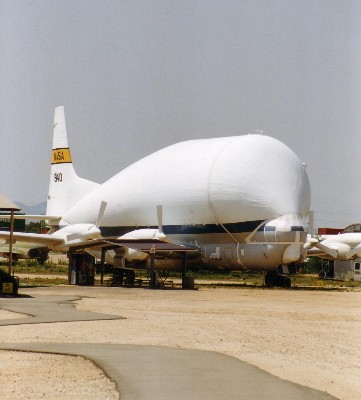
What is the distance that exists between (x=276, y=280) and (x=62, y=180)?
23.7m

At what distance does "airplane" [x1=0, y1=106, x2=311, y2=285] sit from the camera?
2068 inches

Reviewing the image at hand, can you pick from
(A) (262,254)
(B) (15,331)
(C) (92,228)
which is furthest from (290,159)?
(B) (15,331)

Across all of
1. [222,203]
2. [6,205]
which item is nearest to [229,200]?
[222,203]

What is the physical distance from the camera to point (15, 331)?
68.9 feet

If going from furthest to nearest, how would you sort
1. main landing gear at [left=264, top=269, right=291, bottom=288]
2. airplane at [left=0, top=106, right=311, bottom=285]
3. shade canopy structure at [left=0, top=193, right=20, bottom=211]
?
main landing gear at [left=264, top=269, right=291, bottom=288]
airplane at [left=0, top=106, right=311, bottom=285]
shade canopy structure at [left=0, top=193, right=20, bottom=211]

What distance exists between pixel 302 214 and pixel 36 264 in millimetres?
45364

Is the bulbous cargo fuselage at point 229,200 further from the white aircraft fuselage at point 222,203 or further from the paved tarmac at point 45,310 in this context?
the paved tarmac at point 45,310

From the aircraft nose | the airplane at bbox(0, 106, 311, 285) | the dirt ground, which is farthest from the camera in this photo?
the airplane at bbox(0, 106, 311, 285)

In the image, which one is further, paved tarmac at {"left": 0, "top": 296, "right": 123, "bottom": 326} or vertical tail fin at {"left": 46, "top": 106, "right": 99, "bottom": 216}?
vertical tail fin at {"left": 46, "top": 106, "right": 99, "bottom": 216}

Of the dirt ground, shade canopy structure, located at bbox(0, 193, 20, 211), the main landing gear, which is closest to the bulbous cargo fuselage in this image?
the main landing gear

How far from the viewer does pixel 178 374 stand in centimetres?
1403

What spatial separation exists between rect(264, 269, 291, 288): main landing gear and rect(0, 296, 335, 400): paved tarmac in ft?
124

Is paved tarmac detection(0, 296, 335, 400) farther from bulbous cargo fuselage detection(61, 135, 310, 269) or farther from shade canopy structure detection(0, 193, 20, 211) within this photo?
bulbous cargo fuselage detection(61, 135, 310, 269)

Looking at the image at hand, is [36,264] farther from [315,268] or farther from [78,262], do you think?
[78,262]
